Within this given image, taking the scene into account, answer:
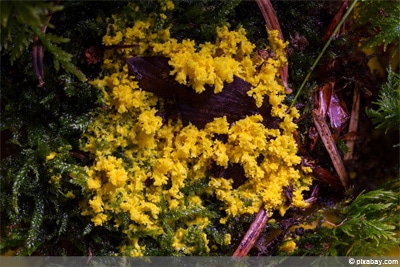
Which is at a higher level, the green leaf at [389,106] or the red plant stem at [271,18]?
the red plant stem at [271,18]

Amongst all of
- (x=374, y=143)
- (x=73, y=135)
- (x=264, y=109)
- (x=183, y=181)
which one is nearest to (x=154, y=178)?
(x=183, y=181)

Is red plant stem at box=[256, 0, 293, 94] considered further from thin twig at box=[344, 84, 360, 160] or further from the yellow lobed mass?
thin twig at box=[344, 84, 360, 160]

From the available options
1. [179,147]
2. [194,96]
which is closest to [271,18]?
[194,96]

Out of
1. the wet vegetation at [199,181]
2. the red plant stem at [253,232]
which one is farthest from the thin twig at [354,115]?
the red plant stem at [253,232]

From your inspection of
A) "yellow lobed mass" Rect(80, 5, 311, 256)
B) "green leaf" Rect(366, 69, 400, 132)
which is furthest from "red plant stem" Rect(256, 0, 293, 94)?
"green leaf" Rect(366, 69, 400, 132)

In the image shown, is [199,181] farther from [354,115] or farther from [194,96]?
[354,115]

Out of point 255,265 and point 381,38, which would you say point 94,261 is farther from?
point 381,38

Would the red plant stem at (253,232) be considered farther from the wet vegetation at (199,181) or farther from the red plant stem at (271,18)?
the red plant stem at (271,18)
